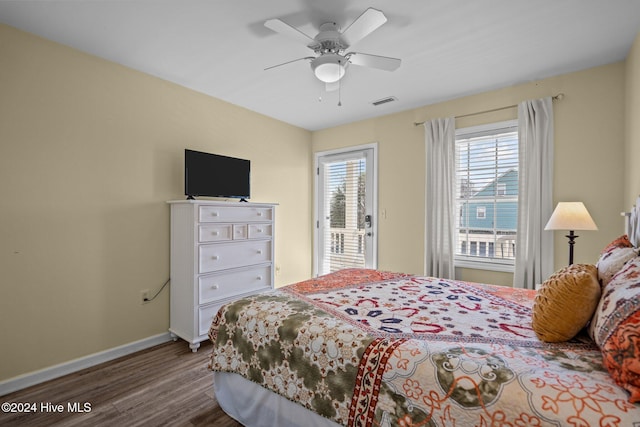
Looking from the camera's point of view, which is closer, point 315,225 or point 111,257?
point 111,257

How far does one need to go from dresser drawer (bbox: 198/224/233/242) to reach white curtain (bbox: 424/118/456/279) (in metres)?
2.25

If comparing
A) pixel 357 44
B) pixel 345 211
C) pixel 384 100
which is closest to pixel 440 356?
pixel 357 44

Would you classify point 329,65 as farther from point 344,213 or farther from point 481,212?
point 344,213

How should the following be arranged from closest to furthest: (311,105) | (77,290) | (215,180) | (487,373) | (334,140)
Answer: (487,373) < (77,290) < (215,180) < (311,105) < (334,140)

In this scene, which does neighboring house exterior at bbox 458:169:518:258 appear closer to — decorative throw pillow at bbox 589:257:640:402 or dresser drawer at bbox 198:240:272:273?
decorative throw pillow at bbox 589:257:640:402

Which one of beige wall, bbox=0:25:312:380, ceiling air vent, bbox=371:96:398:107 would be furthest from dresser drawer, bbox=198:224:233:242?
ceiling air vent, bbox=371:96:398:107

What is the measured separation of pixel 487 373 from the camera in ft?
3.46

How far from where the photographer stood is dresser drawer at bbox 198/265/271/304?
112 inches

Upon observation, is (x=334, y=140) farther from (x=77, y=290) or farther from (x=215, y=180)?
(x=77, y=290)

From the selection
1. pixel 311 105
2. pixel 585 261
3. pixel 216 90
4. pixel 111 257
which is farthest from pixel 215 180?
pixel 585 261

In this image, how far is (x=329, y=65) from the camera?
2.10m

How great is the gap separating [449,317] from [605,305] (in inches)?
25.4

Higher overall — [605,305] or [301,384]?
[605,305]

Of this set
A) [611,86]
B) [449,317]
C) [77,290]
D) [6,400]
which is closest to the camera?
[449,317]
